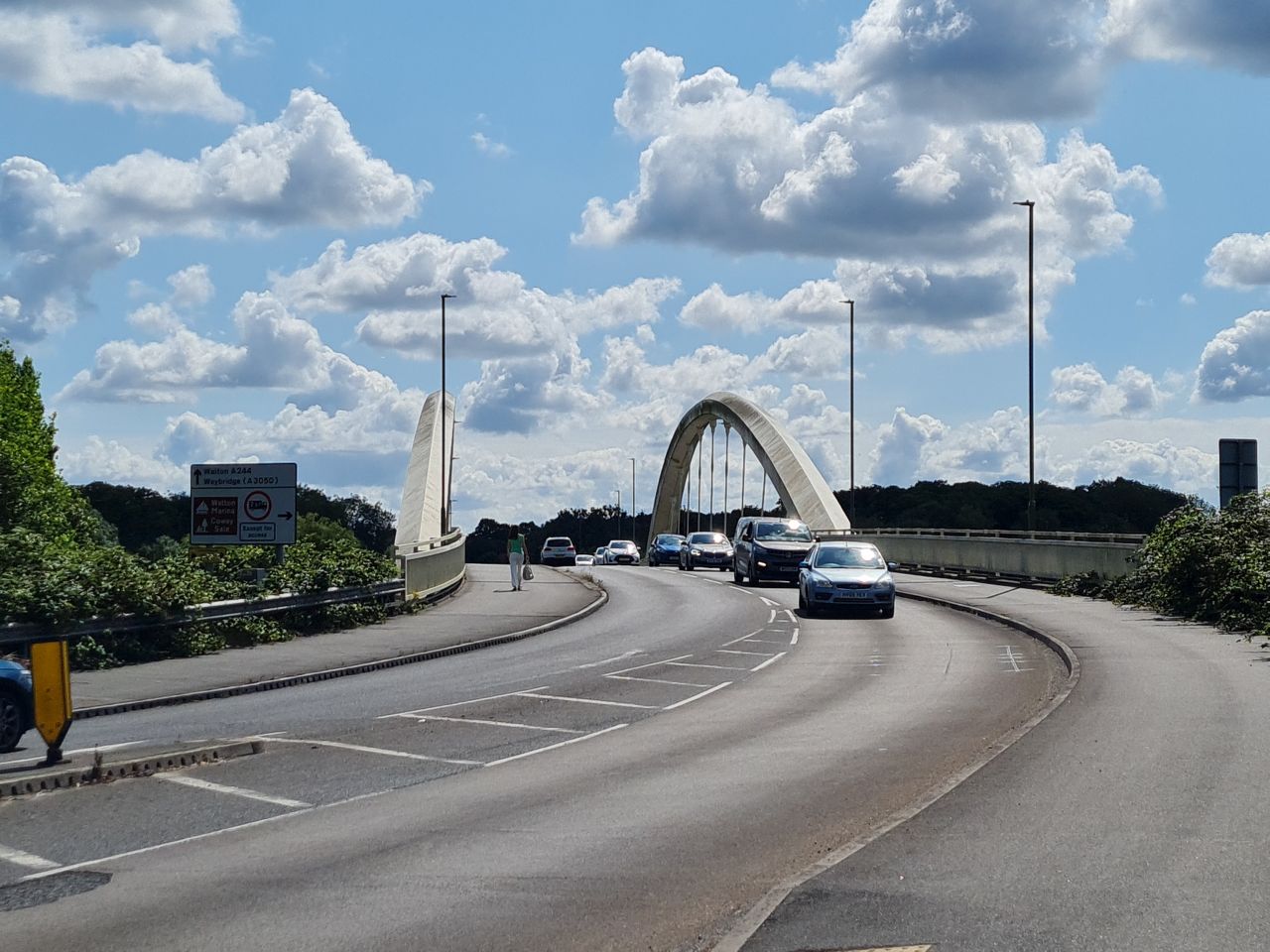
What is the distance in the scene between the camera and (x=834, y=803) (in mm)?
9562

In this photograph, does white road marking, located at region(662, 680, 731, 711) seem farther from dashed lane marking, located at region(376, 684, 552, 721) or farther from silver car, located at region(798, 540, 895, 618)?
silver car, located at region(798, 540, 895, 618)

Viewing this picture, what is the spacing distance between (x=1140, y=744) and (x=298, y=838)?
6.51 meters

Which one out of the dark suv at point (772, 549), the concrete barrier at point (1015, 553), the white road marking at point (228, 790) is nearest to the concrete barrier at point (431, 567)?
the dark suv at point (772, 549)

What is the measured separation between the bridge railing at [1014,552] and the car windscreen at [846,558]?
551 centimetres

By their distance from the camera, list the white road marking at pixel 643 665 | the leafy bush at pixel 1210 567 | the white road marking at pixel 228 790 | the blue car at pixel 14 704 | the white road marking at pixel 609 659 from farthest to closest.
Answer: the leafy bush at pixel 1210 567, the white road marking at pixel 609 659, the white road marking at pixel 643 665, the blue car at pixel 14 704, the white road marking at pixel 228 790

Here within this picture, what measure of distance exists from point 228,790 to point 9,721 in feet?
10.7

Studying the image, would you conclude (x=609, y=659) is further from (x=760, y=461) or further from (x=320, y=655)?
(x=760, y=461)

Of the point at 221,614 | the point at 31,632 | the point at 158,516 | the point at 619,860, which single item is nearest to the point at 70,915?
the point at 619,860

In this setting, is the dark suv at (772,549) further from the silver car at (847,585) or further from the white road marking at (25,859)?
the white road marking at (25,859)

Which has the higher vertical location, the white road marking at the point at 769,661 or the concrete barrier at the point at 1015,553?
the concrete barrier at the point at 1015,553

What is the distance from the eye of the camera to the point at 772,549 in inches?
1548

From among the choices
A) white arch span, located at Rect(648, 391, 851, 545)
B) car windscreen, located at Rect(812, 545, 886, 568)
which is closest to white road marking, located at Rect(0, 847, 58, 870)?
car windscreen, located at Rect(812, 545, 886, 568)

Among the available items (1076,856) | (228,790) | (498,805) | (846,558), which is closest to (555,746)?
(498,805)

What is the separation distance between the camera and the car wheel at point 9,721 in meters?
12.3
